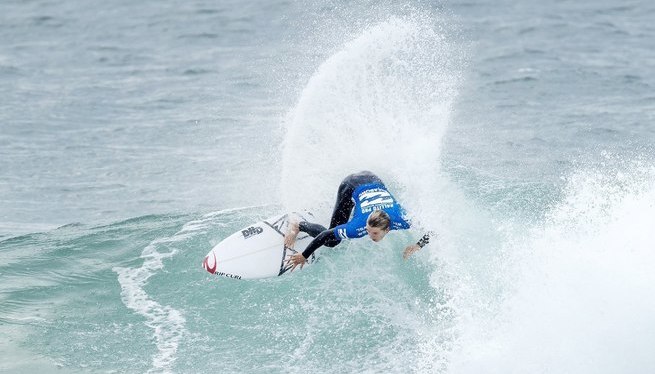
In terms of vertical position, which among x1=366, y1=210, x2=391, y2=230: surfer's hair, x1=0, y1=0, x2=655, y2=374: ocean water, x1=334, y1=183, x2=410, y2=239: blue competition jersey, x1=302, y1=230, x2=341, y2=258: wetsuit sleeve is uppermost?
x1=366, y1=210, x2=391, y2=230: surfer's hair

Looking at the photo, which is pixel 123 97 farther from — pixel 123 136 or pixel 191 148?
pixel 191 148

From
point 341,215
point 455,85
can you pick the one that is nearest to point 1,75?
point 455,85

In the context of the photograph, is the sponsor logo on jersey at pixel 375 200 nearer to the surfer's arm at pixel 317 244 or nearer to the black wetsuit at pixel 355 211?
the black wetsuit at pixel 355 211

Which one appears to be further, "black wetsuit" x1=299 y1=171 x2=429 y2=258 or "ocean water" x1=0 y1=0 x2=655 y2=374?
"black wetsuit" x1=299 y1=171 x2=429 y2=258

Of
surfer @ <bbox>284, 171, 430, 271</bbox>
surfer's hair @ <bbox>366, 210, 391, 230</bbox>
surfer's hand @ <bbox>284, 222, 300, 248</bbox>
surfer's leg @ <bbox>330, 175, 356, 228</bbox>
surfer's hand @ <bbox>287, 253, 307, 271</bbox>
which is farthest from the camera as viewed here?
surfer's hand @ <bbox>284, 222, 300, 248</bbox>

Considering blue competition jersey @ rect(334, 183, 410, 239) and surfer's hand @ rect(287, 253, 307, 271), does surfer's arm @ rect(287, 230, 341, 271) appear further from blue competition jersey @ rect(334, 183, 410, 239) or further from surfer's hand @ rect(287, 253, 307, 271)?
blue competition jersey @ rect(334, 183, 410, 239)

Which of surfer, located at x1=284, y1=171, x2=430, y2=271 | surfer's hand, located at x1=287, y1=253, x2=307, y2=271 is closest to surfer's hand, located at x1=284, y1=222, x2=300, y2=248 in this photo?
surfer, located at x1=284, y1=171, x2=430, y2=271

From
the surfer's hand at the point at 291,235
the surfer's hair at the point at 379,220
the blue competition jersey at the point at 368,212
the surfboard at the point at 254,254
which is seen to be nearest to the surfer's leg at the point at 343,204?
the blue competition jersey at the point at 368,212

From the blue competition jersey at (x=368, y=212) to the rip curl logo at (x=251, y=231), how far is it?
1.66m

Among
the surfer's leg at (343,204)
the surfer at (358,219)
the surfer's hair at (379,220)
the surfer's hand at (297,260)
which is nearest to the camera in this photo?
the surfer's hair at (379,220)

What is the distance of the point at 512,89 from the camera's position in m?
25.7

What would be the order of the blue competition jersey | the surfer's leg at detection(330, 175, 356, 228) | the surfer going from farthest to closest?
the surfer's leg at detection(330, 175, 356, 228) < the blue competition jersey < the surfer

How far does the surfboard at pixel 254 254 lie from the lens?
14.3 m

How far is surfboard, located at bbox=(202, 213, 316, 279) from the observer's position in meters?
14.3
